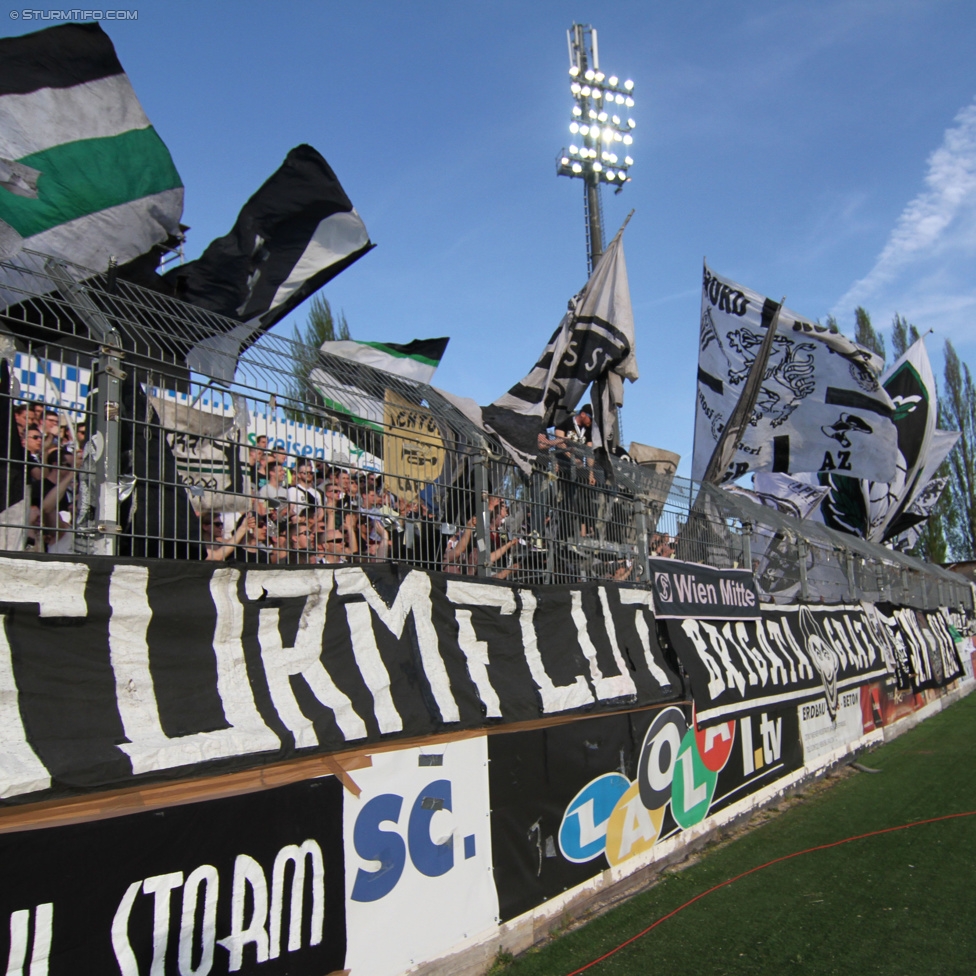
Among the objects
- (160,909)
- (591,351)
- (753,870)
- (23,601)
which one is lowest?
(753,870)

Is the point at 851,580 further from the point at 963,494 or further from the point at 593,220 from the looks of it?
the point at 963,494

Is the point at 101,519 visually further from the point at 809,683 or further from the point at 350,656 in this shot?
the point at 809,683

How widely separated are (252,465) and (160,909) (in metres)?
2.07

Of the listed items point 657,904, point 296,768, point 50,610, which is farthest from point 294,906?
point 657,904

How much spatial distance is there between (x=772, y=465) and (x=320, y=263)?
8.55m

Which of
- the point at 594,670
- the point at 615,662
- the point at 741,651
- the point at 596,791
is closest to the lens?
the point at 596,791

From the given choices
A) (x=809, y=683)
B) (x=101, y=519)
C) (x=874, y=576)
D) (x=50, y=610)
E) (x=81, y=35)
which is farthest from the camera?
(x=874, y=576)

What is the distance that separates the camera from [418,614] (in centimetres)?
489

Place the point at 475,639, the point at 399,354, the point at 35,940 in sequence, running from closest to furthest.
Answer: the point at 35,940 → the point at 475,639 → the point at 399,354

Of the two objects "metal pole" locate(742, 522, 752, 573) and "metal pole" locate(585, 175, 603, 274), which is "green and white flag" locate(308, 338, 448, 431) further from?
"metal pole" locate(585, 175, 603, 274)

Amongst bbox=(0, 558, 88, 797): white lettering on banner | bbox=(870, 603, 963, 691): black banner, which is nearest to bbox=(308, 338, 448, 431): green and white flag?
bbox=(0, 558, 88, 797): white lettering on banner

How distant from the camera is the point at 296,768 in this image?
3.77 meters

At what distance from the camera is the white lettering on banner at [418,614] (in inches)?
179

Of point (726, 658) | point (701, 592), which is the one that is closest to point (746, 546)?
point (701, 592)
